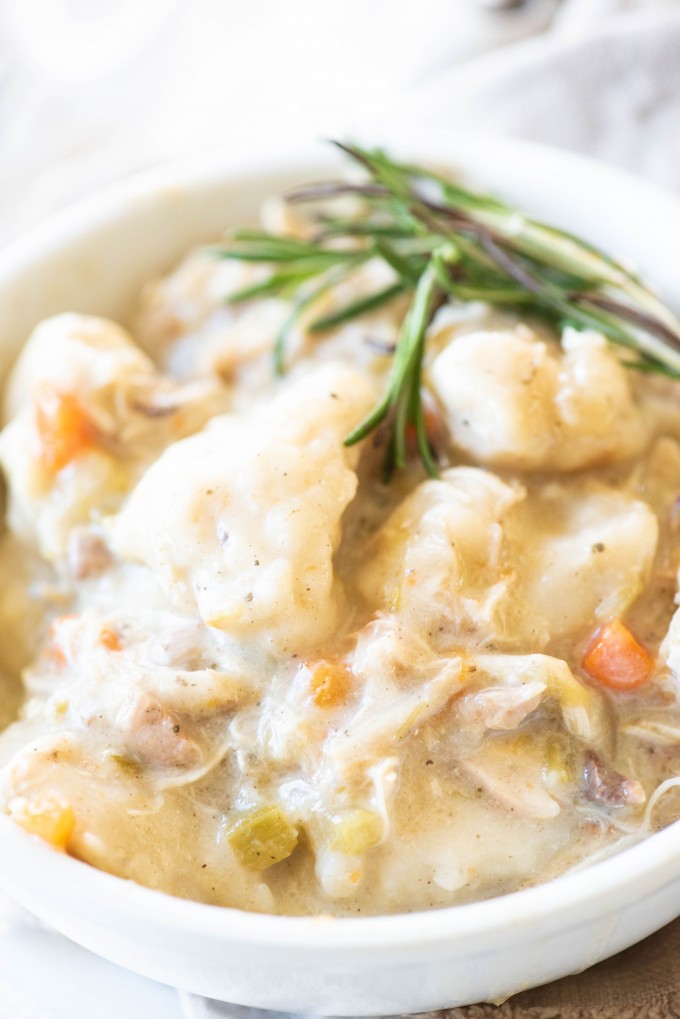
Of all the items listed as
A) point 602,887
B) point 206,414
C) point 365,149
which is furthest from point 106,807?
point 365,149

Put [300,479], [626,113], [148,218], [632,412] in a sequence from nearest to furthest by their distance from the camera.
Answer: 1. [300,479]
2. [632,412]
3. [148,218]
4. [626,113]

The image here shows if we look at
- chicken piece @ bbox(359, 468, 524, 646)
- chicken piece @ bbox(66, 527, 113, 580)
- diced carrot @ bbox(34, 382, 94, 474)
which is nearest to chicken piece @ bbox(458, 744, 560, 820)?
chicken piece @ bbox(359, 468, 524, 646)

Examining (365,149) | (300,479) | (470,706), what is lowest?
(470,706)

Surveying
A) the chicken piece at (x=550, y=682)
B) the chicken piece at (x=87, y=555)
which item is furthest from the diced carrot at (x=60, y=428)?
the chicken piece at (x=550, y=682)

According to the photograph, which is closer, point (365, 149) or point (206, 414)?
point (206, 414)

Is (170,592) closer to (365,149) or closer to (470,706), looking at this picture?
(470,706)

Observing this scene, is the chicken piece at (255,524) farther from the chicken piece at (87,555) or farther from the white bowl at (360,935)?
the white bowl at (360,935)
